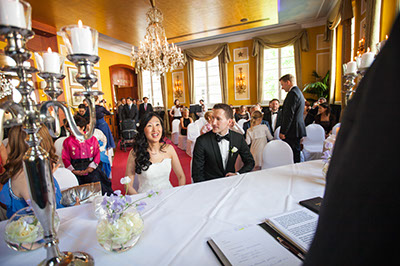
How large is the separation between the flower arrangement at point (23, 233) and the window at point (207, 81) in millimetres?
10605

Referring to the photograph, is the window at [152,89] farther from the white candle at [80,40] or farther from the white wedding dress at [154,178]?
the white candle at [80,40]

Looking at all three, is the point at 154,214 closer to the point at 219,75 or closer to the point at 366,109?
the point at 366,109

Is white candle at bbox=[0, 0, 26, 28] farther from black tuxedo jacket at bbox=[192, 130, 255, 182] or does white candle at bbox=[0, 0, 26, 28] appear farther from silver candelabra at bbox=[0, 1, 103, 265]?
black tuxedo jacket at bbox=[192, 130, 255, 182]

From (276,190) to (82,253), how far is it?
125 centimetres

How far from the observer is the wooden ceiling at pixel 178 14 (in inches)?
207

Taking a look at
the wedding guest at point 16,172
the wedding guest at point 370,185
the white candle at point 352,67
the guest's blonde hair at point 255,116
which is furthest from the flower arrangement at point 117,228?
the guest's blonde hair at point 255,116

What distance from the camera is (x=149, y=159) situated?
2289mm

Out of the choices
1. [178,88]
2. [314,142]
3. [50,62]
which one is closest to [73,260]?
[50,62]

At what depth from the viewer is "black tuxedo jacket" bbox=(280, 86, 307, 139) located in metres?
3.80

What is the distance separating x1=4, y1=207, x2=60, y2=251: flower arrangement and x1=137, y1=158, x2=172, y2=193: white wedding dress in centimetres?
124

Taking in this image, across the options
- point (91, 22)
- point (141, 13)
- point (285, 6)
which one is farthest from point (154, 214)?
point (285, 6)

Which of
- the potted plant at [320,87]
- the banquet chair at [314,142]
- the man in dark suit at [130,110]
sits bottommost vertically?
the banquet chair at [314,142]

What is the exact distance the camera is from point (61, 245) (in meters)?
1.03

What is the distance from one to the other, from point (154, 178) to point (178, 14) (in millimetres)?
5511
